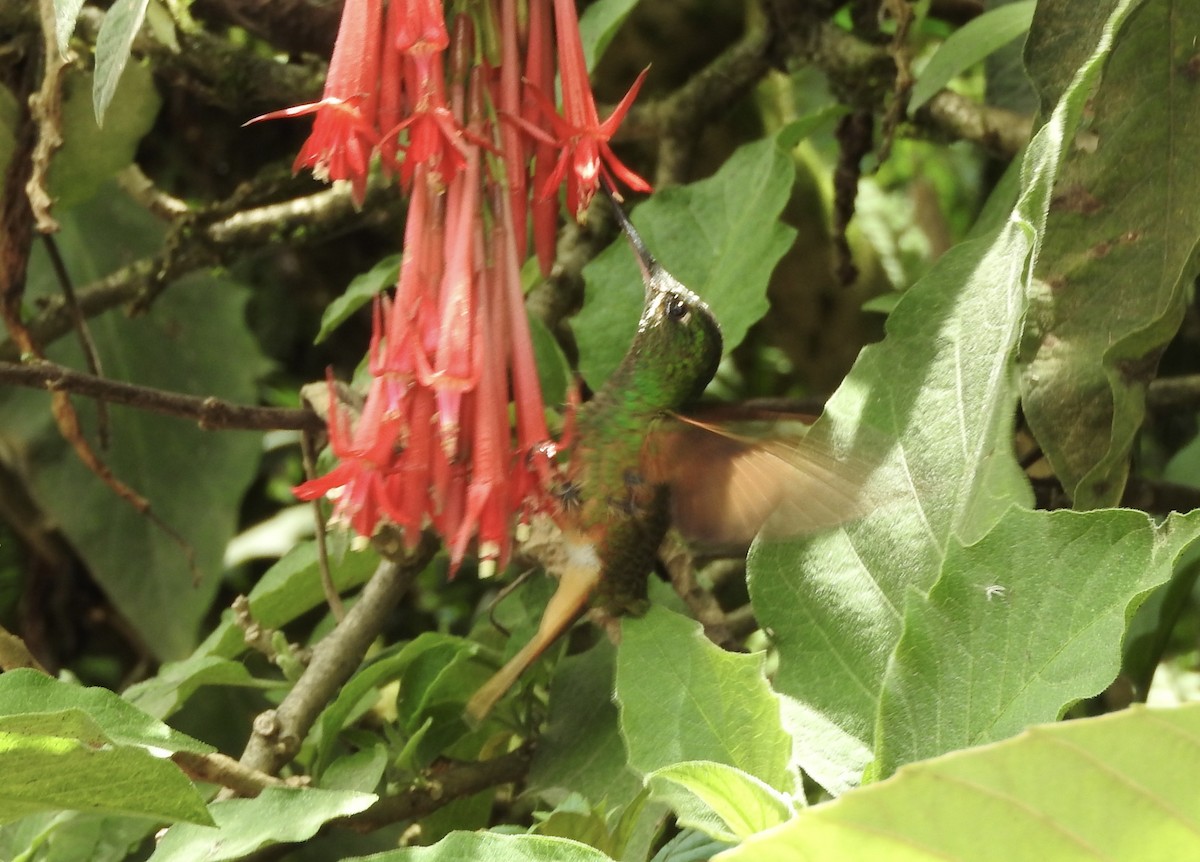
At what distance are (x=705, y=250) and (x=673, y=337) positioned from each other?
122 mm

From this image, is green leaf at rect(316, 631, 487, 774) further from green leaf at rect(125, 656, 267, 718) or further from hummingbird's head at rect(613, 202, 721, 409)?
hummingbird's head at rect(613, 202, 721, 409)

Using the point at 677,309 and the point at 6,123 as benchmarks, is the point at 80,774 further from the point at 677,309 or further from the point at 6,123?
the point at 6,123

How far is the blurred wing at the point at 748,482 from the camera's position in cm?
55

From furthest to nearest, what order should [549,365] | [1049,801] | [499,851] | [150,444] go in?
[150,444]
[549,365]
[499,851]
[1049,801]

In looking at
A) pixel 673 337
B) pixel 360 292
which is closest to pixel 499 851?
pixel 673 337

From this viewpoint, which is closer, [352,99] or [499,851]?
[499,851]

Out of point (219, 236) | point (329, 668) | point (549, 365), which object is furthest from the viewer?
point (219, 236)

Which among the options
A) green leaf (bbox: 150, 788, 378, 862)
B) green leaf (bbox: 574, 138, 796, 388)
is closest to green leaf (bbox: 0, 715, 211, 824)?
green leaf (bbox: 150, 788, 378, 862)

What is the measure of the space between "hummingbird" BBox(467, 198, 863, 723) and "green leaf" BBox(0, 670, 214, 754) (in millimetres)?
172

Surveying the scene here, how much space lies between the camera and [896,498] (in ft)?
1.76

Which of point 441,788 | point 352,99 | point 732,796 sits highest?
point 352,99

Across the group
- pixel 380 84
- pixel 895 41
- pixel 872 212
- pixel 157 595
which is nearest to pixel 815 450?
pixel 380 84

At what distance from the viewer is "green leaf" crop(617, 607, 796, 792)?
0.47 metres

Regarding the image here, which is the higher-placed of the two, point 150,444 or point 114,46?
point 114,46
